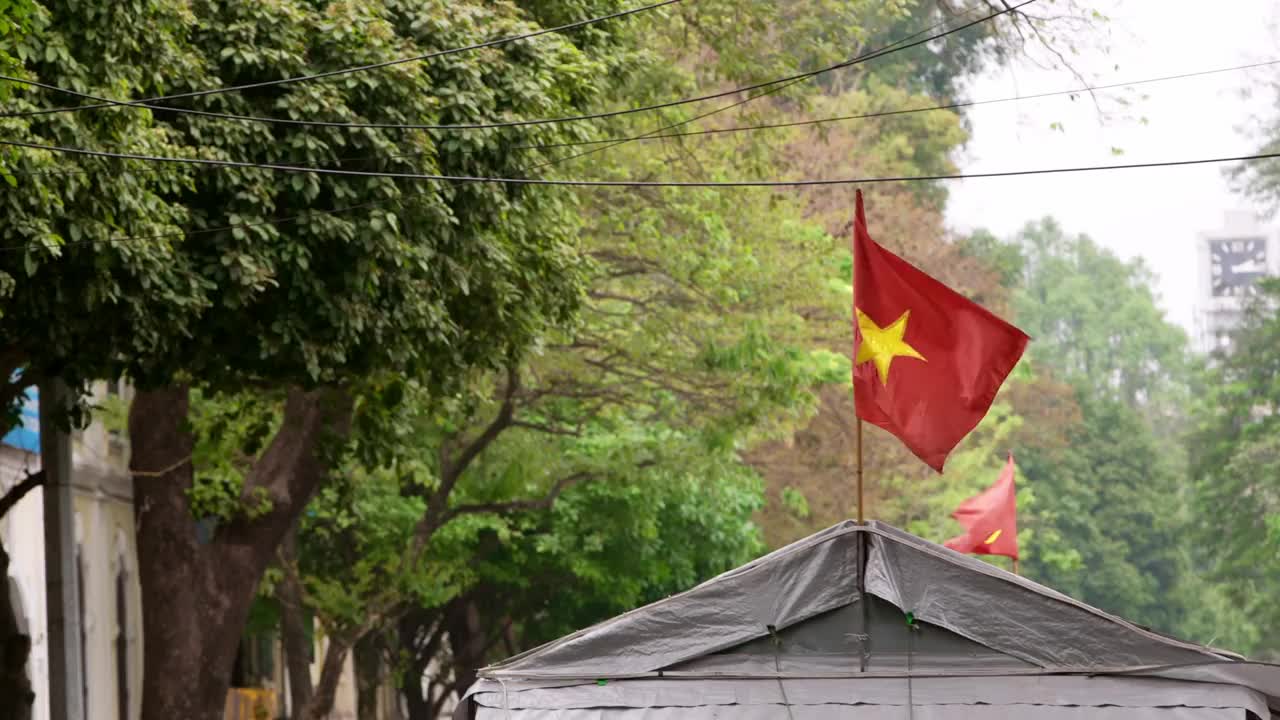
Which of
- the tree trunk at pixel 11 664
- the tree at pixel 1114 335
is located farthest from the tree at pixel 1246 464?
the tree at pixel 1114 335

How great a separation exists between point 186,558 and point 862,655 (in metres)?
9.00

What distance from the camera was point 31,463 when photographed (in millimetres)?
21938

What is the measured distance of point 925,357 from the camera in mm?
10305

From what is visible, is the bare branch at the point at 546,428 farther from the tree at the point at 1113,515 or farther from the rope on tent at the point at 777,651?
the tree at the point at 1113,515

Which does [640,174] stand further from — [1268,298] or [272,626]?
[1268,298]

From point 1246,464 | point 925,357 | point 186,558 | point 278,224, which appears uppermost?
point 278,224

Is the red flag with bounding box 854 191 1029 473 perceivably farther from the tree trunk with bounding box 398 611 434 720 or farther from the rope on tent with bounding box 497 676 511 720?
the tree trunk with bounding box 398 611 434 720

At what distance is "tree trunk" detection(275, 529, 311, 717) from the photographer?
24.2m

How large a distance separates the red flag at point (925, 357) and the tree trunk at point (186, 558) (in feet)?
27.0

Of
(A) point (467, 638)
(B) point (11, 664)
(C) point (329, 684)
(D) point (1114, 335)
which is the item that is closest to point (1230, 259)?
(D) point (1114, 335)

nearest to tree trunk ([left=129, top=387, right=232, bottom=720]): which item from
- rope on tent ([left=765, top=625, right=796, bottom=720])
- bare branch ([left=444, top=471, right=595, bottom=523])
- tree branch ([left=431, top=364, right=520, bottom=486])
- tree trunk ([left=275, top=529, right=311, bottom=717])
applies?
tree branch ([left=431, top=364, right=520, bottom=486])

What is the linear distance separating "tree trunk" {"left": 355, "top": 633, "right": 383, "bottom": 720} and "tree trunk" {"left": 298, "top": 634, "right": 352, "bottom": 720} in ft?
15.6

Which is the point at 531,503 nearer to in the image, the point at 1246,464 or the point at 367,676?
the point at 367,676

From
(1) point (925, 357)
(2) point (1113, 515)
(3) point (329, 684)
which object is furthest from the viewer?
(2) point (1113, 515)
